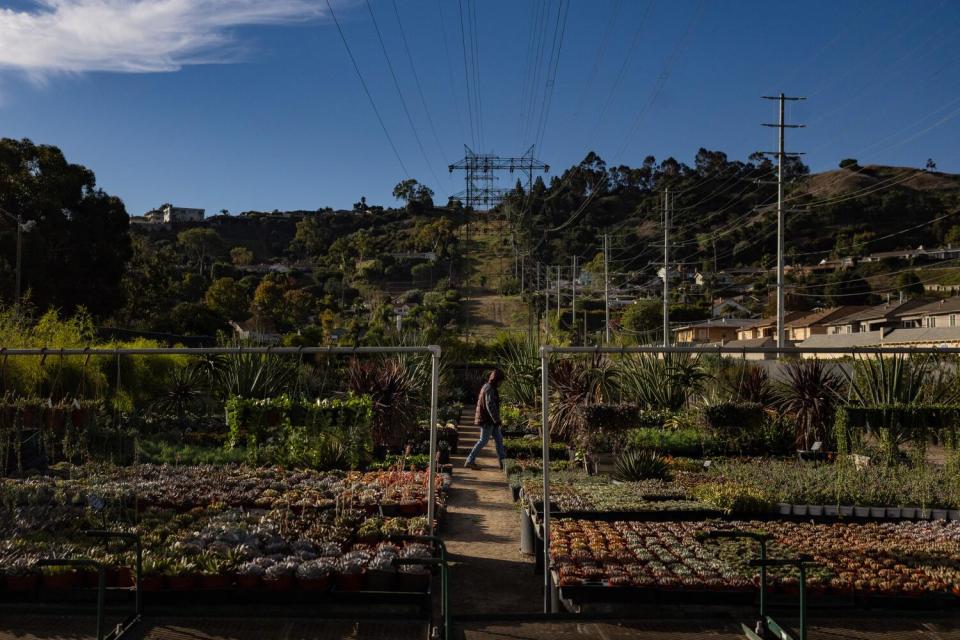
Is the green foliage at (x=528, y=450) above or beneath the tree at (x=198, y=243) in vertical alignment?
beneath

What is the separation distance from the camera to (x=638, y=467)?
1220 centimetres

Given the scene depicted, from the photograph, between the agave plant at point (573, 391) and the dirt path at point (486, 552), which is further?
the agave plant at point (573, 391)

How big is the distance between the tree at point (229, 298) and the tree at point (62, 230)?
960 inches

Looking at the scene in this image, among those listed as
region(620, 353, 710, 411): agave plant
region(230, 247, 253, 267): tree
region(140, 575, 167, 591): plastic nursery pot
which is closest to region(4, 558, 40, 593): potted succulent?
region(140, 575, 167, 591): plastic nursery pot

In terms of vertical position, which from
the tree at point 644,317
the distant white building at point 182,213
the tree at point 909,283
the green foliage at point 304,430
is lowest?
the green foliage at point 304,430

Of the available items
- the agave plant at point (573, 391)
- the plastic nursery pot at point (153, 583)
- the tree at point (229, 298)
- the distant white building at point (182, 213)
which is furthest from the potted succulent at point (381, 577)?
the distant white building at point (182, 213)

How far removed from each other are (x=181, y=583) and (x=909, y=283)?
82577 millimetres

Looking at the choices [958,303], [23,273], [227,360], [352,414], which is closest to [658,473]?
[352,414]

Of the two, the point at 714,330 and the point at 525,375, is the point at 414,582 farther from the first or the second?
the point at 714,330

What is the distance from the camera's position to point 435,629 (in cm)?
525

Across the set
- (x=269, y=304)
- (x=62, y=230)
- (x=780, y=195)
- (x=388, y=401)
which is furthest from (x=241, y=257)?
(x=388, y=401)

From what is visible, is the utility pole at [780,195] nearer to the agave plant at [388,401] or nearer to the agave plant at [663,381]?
the agave plant at [663,381]

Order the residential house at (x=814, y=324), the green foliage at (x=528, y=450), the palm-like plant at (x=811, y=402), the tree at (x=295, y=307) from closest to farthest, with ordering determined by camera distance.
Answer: the palm-like plant at (x=811, y=402) → the green foliage at (x=528, y=450) → the residential house at (x=814, y=324) → the tree at (x=295, y=307)

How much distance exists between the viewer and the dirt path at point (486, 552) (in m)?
7.50
